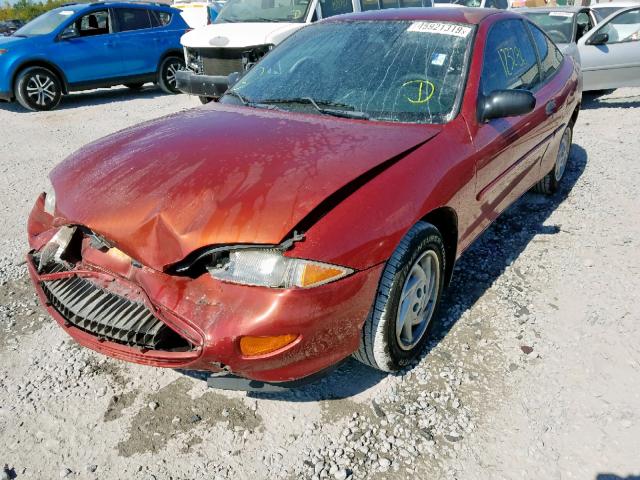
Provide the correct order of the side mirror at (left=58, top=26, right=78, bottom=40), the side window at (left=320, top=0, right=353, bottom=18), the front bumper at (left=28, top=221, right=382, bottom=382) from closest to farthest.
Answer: the front bumper at (left=28, top=221, right=382, bottom=382) → the side window at (left=320, top=0, right=353, bottom=18) → the side mirror at (left=58, top=26, right=78, bottom=40)

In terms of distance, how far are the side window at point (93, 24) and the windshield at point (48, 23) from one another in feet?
0.68

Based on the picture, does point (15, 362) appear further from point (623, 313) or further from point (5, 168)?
point (5, 168)

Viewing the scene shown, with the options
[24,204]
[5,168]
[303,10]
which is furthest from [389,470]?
[303,10]

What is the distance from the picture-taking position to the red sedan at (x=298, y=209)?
1.93m

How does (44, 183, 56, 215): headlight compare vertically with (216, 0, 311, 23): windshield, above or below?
below

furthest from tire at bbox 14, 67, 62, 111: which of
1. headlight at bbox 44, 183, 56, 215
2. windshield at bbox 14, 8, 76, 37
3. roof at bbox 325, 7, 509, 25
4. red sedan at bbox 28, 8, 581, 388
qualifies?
headlight at bbox 44, 183, 56, 215

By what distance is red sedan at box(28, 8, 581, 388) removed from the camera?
193cm

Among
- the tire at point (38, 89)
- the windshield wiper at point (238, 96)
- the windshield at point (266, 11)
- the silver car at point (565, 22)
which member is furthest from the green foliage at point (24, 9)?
the windshield wiper at point (238, 96)

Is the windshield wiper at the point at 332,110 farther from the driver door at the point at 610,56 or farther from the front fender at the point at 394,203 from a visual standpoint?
the driver door at the point at 610,56

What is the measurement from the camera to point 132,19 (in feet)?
31.1

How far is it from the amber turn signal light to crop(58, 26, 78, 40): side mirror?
8773 mm

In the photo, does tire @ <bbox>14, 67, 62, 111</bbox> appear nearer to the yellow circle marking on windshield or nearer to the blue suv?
the blue suv

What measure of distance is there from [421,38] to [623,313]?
77.1 inches

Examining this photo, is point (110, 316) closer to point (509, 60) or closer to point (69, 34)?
point (509, 60)
